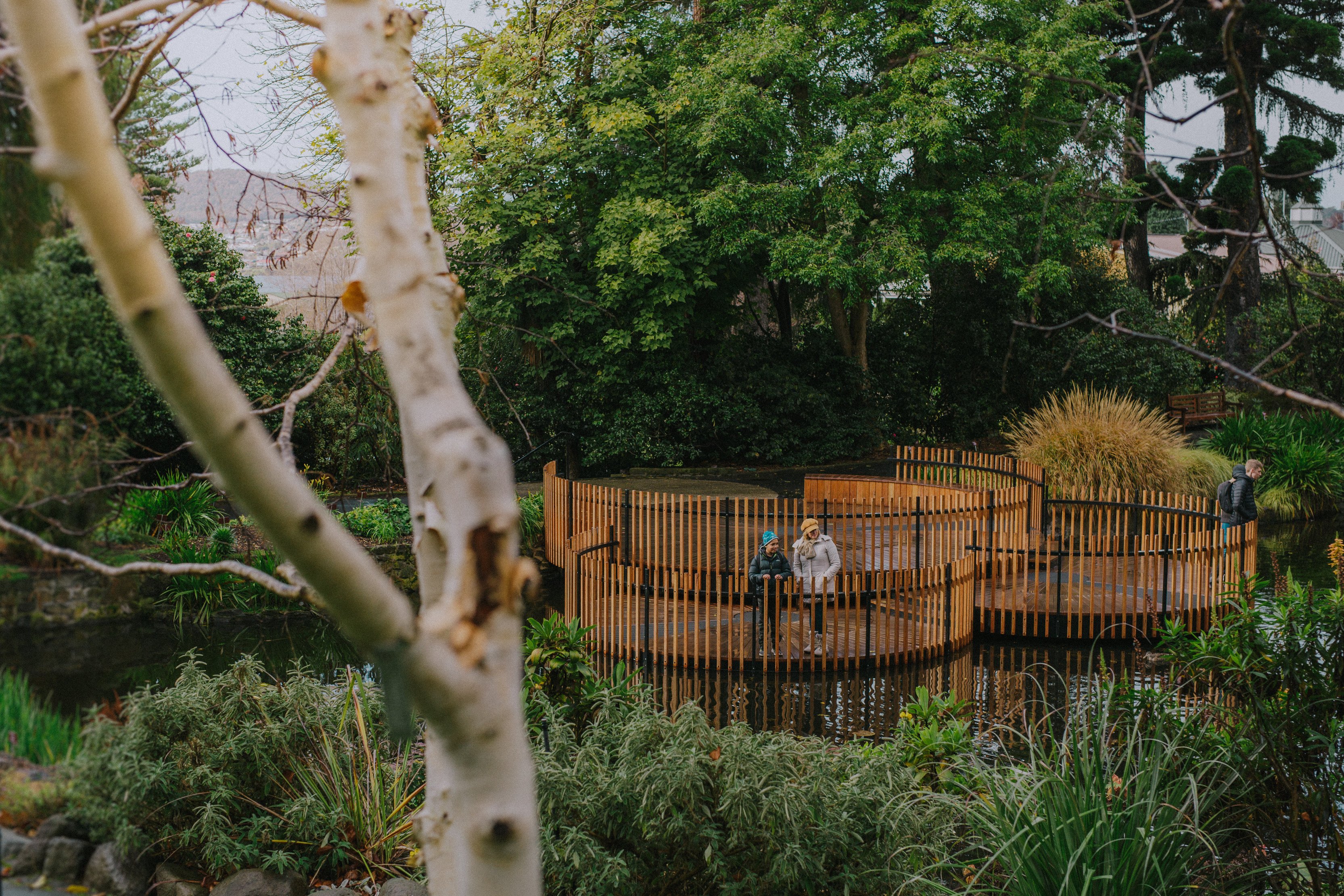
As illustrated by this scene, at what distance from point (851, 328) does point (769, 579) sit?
16388mm

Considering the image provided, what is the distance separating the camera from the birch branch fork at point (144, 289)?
3.34 feet

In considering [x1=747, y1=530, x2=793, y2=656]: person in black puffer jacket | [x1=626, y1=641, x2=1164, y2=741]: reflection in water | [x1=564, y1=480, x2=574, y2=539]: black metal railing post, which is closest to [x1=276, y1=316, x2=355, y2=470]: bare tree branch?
[x1=626, y1=641, x2=1164, y2=741]: reflection in water

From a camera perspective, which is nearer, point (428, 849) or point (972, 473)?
point (428, 849)

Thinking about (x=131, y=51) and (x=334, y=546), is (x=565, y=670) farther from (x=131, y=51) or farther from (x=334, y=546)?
(x=334, y=546)

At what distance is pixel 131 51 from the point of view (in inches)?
107

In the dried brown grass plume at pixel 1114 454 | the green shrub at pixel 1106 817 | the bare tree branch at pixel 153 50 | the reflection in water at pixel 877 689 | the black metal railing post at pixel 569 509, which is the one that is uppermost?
the bare tree branch at pixel 153 50

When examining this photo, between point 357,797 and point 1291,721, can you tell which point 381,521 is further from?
point 1291,721

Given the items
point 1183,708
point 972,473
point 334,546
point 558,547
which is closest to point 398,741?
point 334,546

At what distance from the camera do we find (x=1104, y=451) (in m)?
17.0

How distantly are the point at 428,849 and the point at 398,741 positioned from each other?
0.90 meters

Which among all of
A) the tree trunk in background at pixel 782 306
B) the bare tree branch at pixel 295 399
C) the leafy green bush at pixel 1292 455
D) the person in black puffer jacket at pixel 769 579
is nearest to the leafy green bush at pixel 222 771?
the bare tree branch at pixel 295 399

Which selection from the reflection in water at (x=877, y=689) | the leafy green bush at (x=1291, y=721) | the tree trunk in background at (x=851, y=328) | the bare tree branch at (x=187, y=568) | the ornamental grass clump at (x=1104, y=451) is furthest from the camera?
the tree trunk in background at (x=851, y=328)

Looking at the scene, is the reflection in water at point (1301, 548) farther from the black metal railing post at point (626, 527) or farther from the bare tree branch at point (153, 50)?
the bare tree branch at point (153, 50)

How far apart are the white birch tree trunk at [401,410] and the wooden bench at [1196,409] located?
25530mm
